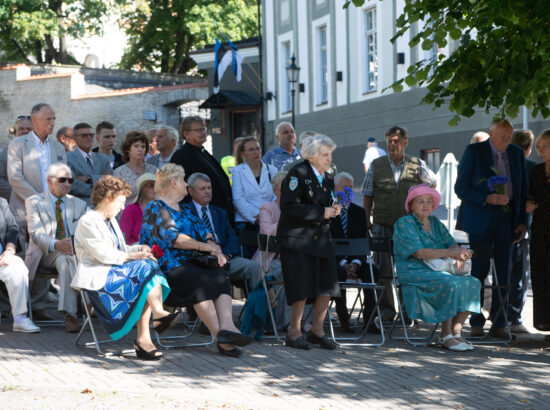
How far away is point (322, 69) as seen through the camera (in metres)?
33.4

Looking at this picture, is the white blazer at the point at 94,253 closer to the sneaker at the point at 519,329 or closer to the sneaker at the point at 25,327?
the sneaker at the point at 25,327

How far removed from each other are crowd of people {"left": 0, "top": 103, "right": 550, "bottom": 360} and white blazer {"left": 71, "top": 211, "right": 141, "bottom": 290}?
1 centimetres

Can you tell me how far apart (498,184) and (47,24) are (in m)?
36.6

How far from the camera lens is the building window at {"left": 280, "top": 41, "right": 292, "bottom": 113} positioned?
35844 millimetres

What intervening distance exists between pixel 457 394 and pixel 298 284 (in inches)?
85.3

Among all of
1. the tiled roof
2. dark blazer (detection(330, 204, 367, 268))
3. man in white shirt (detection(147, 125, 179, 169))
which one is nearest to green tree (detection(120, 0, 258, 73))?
the tiled roof

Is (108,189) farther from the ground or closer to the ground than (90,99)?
closer to the ground

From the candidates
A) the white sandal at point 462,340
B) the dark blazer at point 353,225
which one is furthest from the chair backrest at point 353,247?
the white sandal at point 462,340

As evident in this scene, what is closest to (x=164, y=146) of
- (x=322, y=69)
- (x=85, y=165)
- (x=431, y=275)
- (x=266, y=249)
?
(x=85, y=165)

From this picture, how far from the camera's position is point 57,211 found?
9898mm

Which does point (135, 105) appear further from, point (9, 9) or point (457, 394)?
point (457, 394)

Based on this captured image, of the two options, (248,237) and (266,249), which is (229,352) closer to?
(266,249)

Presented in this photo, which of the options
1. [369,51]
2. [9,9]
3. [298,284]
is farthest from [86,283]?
[9,9]

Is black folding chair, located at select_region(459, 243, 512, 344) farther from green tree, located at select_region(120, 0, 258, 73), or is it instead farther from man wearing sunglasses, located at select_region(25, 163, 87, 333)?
green tree, located at select_region(120, 0, 258, 73)
